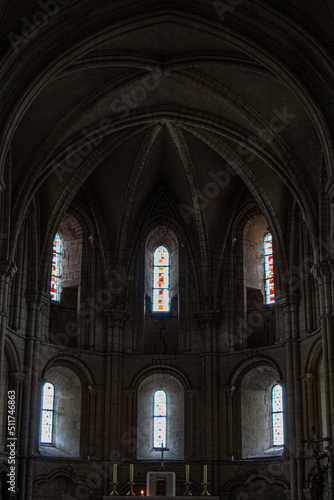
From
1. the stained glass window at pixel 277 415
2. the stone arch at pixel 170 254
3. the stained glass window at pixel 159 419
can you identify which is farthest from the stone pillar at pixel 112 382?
the stained glass window at pixel 277 415

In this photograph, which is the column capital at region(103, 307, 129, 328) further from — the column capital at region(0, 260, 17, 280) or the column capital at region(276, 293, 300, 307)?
the column capital at region(0, 260, 17, 280)

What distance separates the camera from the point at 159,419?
3142 centimetres

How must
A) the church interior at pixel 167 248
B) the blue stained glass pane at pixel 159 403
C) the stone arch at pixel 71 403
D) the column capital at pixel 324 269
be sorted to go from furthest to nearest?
the blue stained glass pane at pixel 159 403, the stone arch at pixel 71 403, the column capital at pixel 324 269, the church interior at pixel 167 248

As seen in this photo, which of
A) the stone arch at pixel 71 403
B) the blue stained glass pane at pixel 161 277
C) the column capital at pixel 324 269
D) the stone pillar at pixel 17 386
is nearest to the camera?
the column capital at pixel 324 269

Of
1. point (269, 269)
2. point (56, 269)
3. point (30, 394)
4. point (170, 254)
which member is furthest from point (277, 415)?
point (56, 269)

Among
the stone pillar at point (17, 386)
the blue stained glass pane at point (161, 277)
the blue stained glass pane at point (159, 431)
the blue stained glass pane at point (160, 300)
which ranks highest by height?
the blue stained glass pane at point (161, 277)

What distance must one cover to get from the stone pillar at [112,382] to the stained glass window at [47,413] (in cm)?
190

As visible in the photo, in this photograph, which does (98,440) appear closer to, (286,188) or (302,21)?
(286,188)

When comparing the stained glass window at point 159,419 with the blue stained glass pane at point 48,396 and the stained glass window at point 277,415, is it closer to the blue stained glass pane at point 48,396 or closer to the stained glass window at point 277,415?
the blue stained glass pane at point 48,396

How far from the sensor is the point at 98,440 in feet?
98.4

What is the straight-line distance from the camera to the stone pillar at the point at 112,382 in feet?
98.2

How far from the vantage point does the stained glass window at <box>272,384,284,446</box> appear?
30391 mm

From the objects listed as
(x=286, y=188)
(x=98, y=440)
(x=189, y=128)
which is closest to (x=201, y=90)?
(x=189, y=128)

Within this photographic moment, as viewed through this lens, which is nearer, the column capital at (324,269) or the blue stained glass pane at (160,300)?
the column capital at (324,269)
